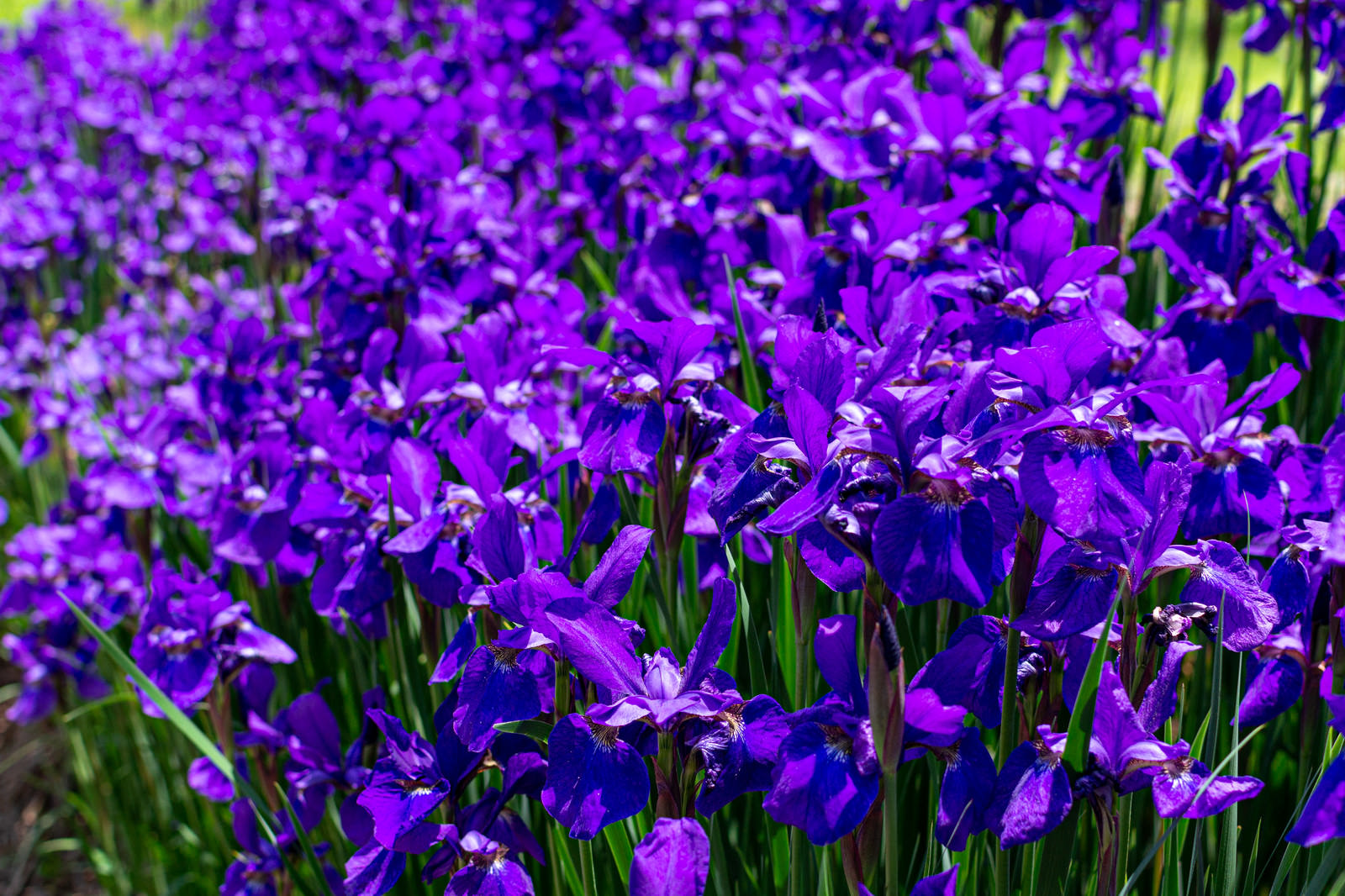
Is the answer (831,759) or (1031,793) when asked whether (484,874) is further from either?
(1031,793)

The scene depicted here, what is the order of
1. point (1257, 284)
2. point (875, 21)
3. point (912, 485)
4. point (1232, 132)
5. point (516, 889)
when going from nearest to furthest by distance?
point (912, 485) < point (516, 889) < point (1257, 284) < point (1232, 132) < point (875, 21)

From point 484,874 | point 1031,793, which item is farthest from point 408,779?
point 1031,793

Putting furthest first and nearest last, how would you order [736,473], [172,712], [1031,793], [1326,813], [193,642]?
[193,642]
[172,712]
[736,473]
[1031,793]
[1326,813]

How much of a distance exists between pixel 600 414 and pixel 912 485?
667 millimetres

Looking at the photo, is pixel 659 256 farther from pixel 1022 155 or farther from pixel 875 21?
pixel 875 21

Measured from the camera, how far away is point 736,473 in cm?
158

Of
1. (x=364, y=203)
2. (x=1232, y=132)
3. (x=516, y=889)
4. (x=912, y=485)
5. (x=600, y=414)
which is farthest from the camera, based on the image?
(x=364, y=203)

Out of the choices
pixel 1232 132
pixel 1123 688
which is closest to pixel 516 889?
pixel 1123 688

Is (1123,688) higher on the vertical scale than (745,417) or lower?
lower

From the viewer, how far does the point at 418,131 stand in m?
4.52

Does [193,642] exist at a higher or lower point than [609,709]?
lower

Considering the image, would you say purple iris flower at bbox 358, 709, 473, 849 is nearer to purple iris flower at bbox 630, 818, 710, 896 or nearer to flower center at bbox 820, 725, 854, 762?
purple iris flower at bbox 630, 818, 710, 896

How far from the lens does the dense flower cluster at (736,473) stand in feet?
4.54

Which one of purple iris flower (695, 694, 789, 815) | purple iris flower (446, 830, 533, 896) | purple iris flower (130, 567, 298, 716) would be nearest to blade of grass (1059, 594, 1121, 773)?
purple iris flower (695, 694, 789, 815)
